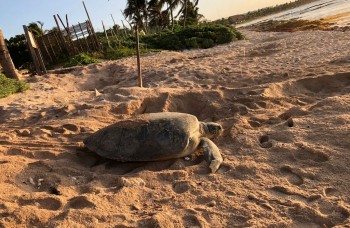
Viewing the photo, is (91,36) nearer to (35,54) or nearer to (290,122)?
(35,54)

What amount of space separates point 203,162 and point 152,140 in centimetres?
57

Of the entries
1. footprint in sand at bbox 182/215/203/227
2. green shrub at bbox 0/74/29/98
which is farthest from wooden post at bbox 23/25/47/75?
footprint in sand at bbox 182/215/203/227

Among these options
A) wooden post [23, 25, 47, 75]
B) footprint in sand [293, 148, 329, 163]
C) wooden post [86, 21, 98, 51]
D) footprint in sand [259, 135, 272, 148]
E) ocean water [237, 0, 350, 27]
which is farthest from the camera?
ocean water [237, 0, 350, 27]

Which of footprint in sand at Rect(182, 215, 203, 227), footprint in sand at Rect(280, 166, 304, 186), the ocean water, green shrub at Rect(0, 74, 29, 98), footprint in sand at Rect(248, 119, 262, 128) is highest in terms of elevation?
green shrub at Rect(0, 74, 29, 98)

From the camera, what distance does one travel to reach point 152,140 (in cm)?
362

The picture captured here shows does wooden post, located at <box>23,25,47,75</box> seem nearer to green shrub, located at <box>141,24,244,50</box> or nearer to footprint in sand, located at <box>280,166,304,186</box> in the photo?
green shrub, located at <box>141,24,244,50</box>

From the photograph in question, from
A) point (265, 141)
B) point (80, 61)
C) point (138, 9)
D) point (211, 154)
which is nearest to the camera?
point (211, 154)

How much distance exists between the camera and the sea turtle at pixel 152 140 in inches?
142

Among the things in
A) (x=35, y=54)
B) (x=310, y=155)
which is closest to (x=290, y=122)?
(x=310, y=155)

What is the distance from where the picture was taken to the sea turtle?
11.8ft

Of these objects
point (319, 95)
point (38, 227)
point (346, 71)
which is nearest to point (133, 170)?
point (38, 227)

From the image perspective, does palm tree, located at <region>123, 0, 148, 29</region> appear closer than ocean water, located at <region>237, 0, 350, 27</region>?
No

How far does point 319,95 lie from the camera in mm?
5145

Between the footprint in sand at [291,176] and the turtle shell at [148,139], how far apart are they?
0.98 metres
